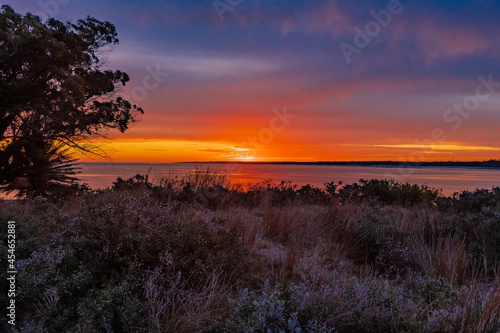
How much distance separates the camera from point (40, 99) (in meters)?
16.9

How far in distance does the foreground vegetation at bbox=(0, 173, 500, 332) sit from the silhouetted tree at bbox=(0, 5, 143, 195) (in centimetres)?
1041

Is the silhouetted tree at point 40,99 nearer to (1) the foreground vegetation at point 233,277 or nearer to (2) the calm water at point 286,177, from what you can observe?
(2) the calm water at point 286,177

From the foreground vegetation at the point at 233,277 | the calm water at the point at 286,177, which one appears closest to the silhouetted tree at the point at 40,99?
the calm water at the point at 286,177

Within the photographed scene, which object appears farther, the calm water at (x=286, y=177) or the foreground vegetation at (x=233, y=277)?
the calm water at (x=286, y=177)

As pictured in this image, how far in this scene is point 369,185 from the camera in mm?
13219

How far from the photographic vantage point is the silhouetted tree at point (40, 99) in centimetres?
1557

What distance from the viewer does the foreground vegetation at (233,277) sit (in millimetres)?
2852

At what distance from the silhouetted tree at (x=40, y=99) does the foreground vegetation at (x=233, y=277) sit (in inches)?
410

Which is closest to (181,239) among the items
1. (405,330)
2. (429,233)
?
(405,330)

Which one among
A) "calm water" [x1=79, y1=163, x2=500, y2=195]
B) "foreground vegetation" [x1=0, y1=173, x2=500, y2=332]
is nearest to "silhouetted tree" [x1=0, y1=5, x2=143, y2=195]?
"calm water" [x1=79, y1=163, x2=500, y2=195]

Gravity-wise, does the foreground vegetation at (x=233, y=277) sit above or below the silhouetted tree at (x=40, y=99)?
below

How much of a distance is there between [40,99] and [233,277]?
16618mm

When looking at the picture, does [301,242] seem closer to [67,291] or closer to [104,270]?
[104,270]

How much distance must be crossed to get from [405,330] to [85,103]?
2029 cm
